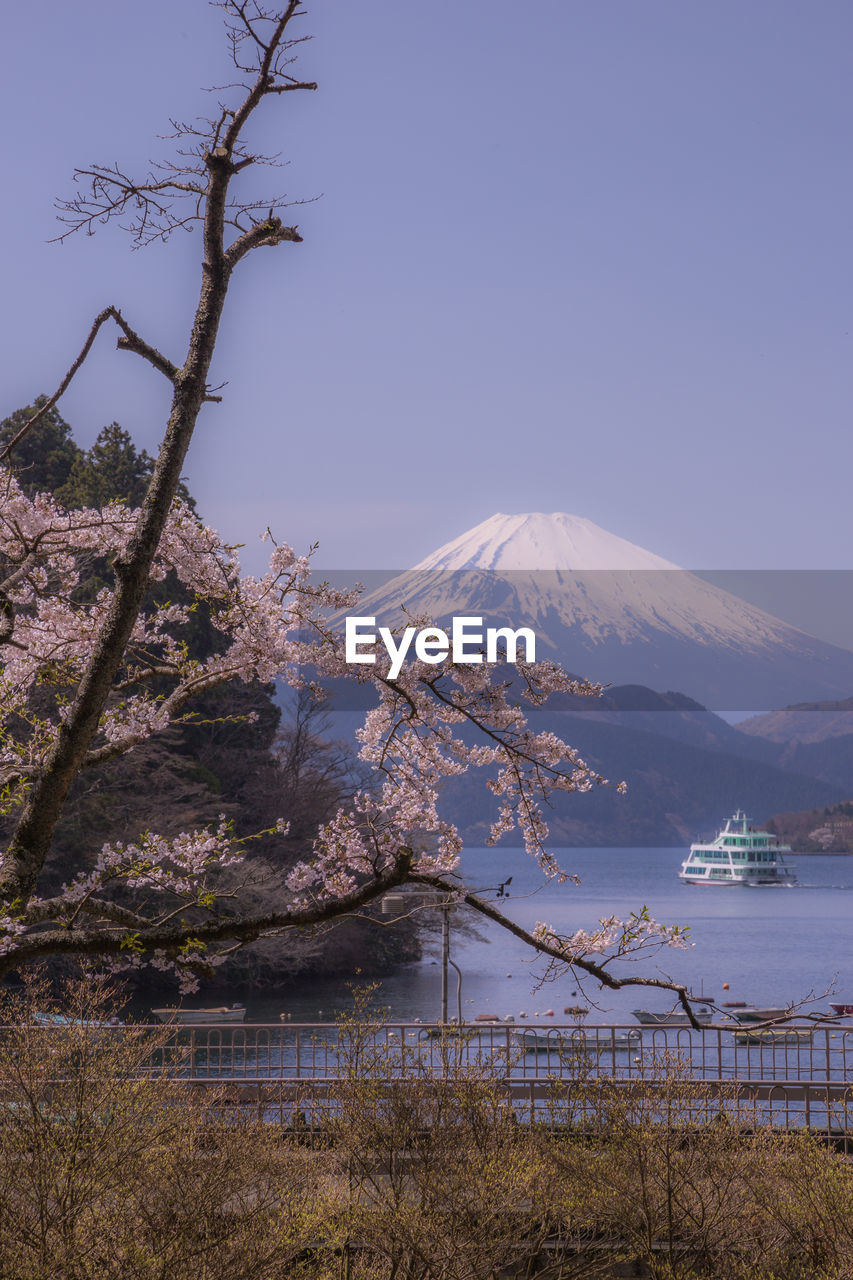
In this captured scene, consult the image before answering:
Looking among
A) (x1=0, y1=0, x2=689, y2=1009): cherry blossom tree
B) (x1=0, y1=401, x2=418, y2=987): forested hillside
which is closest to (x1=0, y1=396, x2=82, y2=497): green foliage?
(x1=0, y1=401, x2=418, y2=987): forested hillside

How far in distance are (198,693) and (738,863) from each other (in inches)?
4595

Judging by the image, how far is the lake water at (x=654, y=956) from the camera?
34.6 meters

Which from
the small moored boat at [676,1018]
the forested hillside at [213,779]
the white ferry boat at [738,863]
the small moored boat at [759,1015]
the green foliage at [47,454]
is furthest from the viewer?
the white ferry boat at [738,863]

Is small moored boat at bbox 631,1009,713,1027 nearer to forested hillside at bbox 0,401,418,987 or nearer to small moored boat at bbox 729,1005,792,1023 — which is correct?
small moored boat at bbox 729,1005,792,1023

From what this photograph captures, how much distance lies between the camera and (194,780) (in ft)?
106

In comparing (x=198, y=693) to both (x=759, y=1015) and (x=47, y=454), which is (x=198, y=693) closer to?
(x=759, y=1015)

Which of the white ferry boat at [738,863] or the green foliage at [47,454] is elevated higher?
the green foliage at [47,454]

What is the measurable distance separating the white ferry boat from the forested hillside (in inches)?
3206

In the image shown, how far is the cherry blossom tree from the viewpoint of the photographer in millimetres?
4332

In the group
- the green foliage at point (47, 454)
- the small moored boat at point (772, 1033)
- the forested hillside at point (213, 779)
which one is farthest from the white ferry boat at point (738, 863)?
the small moored boat at point (772, 1033)

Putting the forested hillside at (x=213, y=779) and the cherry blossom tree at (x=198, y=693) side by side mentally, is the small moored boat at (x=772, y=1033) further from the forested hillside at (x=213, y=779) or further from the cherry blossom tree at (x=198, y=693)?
the forested hillside at (x=213, y=779)

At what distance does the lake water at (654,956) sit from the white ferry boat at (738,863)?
1.63 meters

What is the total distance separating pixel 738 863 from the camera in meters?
116

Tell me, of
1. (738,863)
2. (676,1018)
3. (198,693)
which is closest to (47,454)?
(676,1018)
